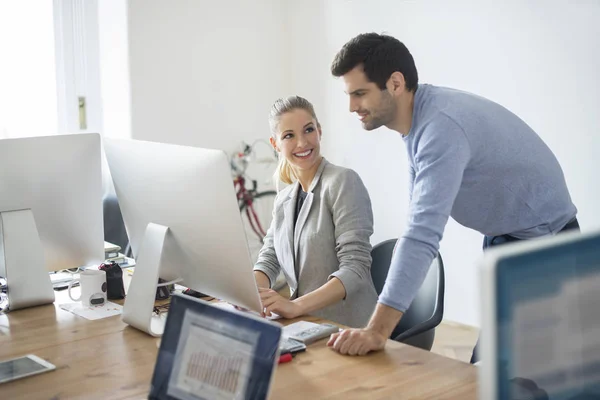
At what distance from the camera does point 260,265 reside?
2.54 m

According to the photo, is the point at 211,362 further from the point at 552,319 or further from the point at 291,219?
the point at 291,219

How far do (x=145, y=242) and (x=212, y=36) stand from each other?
2962mm

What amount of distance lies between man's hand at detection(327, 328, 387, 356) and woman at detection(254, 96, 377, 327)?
14.5 inches

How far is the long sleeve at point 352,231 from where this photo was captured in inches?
89.4

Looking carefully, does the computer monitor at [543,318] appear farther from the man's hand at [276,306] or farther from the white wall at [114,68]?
the white wall at [114,68]

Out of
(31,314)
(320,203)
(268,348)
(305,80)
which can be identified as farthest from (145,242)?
(305,80)

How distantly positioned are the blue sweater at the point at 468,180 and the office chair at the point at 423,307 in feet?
0.74

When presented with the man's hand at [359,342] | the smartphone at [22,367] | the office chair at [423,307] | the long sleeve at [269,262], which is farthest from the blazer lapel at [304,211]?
the smartphone at [22,367]

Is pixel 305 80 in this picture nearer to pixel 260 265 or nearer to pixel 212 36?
pixel 212 36

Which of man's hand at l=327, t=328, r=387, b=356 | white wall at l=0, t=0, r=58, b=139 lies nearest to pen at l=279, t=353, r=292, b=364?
man's hand at l=327, t=328, r=387, b=356

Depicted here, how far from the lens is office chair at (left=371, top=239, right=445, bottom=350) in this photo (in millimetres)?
2199

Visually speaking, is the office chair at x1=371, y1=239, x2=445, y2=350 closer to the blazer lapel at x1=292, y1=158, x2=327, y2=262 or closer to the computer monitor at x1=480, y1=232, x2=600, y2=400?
the blazer lapel at x1=292, y1=158, x2=327, y2=262

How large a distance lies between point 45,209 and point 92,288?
0.29 meters

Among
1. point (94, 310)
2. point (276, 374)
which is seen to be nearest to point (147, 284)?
point (94, 310)
